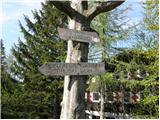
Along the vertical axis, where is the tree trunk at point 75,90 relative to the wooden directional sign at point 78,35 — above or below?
below

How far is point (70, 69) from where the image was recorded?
19.6 ft

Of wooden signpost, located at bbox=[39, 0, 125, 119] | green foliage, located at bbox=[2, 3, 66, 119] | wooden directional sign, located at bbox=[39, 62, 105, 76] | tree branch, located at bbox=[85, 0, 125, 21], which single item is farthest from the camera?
green foliage, located at bbox=[2, 3, 66, 119]

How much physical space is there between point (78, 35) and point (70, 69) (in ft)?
1.90

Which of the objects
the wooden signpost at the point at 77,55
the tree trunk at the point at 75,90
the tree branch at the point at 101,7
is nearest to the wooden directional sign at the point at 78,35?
the wooden signpost at the point at 77,55

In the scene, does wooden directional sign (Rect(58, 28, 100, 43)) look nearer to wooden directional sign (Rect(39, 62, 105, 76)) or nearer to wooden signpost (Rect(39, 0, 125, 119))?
wooden signpost (Rect(39, 0, 125, 119))

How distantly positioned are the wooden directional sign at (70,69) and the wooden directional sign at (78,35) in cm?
42

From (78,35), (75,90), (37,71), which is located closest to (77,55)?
(78,35)

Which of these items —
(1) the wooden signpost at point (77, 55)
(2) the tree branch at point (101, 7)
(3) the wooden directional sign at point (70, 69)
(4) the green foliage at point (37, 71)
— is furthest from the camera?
(4) the green foliage at point (37, 71)

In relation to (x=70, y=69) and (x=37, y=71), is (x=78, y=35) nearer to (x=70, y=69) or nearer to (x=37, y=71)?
(x=70, y=69)

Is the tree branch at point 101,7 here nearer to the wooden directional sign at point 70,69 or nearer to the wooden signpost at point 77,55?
the wooden signpost at point 77,55

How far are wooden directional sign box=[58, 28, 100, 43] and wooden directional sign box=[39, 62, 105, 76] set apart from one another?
417 mm

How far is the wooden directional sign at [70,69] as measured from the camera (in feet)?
18.9

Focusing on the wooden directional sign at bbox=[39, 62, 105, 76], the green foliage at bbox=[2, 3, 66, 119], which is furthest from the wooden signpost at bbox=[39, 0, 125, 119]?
the green foliage at bbox=[2, 3, 66, 119]

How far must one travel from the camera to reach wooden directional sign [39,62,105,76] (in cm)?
576
